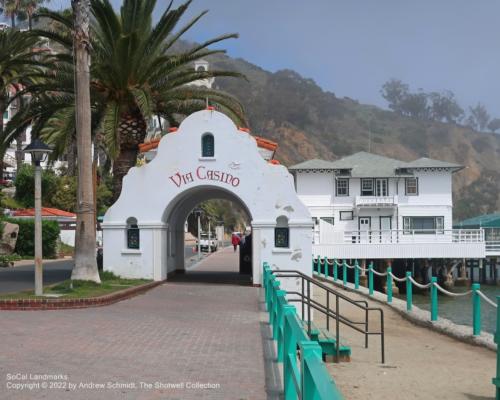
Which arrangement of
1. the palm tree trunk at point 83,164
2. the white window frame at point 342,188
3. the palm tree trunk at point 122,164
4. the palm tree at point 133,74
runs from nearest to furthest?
the palm tree trunk at point 83,164
the palm tree at point 133,74
the palm tree trunk at point 122,164
the white window frame at point 342,188

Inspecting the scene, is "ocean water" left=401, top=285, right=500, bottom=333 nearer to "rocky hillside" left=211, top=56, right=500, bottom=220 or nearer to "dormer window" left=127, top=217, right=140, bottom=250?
"dormer window" left=127, top=217, right=140, bottom=250

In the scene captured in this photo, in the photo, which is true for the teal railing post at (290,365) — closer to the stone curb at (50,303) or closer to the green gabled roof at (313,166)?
the stone curb at (50,303)

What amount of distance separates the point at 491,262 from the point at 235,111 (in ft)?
102

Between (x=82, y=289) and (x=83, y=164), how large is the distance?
3.39 m

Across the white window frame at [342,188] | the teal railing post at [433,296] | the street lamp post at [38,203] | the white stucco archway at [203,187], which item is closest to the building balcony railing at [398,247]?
the white window frame at [342,188]

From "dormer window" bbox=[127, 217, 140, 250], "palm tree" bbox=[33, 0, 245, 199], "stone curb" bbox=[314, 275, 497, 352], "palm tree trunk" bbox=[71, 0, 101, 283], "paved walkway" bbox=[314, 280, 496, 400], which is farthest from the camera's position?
"dormer window" bbox=[127, 217, 140, 250]

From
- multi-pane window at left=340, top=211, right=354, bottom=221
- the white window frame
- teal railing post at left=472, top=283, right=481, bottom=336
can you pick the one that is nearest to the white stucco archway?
teal railing post at left=472, top=283, right=481, bottom=336

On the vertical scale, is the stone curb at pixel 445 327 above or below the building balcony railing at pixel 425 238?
below

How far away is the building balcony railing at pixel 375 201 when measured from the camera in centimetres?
4884

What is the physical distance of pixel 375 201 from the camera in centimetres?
4900

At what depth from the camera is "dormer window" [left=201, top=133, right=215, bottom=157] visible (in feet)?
68.5

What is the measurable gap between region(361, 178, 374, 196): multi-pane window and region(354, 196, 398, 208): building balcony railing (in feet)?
3.75

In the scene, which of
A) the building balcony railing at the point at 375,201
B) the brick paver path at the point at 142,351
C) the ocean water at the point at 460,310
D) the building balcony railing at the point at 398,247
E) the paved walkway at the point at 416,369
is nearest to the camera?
the brick paver path at the point at 142,351

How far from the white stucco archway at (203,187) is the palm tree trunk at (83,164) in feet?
11.0
